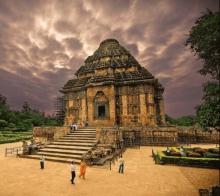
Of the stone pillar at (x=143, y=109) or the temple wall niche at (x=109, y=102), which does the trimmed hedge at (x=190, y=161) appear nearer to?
the stone pillar at (x=143, y=109)

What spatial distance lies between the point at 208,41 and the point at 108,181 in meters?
9.26

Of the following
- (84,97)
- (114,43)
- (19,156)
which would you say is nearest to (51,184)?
(19,156)

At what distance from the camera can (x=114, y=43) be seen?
118 ft

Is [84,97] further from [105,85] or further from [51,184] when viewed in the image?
[51,184]

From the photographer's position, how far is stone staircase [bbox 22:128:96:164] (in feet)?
51.8

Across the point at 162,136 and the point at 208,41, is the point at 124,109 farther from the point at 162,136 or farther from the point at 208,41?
the point at 208,41

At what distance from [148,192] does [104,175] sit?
3.66 m

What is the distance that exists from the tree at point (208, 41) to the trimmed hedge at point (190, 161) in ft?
27.8

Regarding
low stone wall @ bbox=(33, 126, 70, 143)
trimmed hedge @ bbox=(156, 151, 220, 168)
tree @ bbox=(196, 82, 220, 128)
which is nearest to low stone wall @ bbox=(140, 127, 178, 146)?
trimmed hedge @ bbox=(156, 151, 220, 168)

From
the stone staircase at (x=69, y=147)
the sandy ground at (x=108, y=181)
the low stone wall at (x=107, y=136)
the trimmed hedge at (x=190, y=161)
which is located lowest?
the sandy ground at (x=108, y=181)

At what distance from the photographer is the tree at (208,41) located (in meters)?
6.76

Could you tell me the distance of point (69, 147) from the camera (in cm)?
1767

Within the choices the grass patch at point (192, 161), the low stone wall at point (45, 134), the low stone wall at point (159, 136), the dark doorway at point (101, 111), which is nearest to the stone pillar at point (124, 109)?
the dark doorway at point (101, 111)

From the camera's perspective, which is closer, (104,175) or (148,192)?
(148,192)
